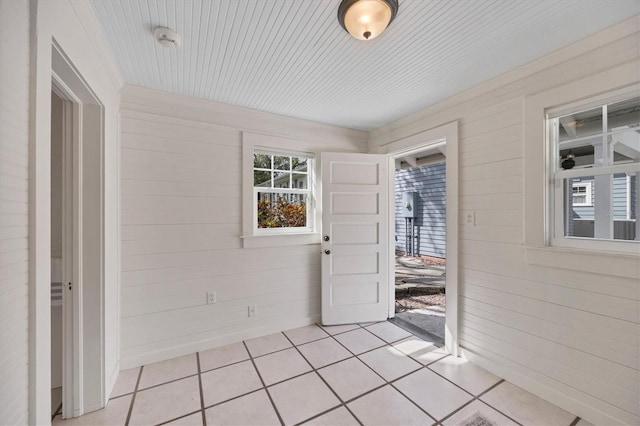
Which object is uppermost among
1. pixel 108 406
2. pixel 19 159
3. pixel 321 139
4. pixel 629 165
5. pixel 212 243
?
pixel 321 139

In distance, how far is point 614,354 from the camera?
161 cm

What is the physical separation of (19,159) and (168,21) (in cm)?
112

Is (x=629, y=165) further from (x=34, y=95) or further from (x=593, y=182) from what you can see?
(x=34, y=95)

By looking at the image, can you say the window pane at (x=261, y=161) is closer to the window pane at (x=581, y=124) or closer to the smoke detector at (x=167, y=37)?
the smoke detector at (x=167, y=37)

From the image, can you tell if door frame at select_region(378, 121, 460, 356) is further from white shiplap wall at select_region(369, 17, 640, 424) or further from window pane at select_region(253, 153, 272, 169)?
window pane at select_region(253, 153, 272, 169)

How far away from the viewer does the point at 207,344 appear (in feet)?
8.46

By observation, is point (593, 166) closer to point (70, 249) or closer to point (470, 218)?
point (470, 218)

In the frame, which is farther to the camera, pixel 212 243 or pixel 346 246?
pixel 346 246

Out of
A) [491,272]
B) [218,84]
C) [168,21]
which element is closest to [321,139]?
[218,84]

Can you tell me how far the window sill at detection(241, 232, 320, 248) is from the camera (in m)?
2.78

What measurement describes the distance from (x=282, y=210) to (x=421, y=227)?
17.5ft

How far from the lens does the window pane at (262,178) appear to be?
297 centimetres

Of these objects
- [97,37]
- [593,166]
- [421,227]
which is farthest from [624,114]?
[421,227]

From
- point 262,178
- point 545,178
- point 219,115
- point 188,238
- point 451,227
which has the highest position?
point 219,115
